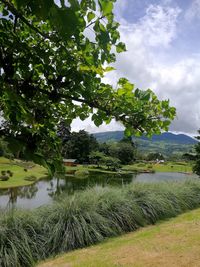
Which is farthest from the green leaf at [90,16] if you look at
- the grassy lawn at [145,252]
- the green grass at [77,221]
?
the green grass at [77,221]

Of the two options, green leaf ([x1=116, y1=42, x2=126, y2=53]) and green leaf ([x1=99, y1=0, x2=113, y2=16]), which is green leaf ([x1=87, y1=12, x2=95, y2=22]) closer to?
green leaf ([x1=99, y1=0, x2=113, y2=16])

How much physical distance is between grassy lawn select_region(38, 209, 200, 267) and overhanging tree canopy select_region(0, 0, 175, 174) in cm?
361

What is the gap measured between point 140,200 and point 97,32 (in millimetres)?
7987

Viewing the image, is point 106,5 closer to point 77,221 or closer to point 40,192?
point 77,221

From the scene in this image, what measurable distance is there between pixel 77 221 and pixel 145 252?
1.82 metres

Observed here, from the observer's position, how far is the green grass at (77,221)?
19.9ft

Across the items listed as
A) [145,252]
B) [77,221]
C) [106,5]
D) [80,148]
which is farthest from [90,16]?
[80,148]

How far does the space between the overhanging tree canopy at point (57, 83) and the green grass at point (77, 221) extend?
4.31 metres

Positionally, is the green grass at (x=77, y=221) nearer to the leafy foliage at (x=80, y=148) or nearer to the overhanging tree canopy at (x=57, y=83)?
the overhanging tree canopy at (x=57, y=83)

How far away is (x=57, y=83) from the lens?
2084mm

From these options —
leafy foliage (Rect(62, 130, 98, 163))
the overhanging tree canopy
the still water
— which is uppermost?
leafy foliage (Rect(62, 130, 98, 163))

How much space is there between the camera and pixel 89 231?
701 centimetres

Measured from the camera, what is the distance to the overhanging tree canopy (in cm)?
164

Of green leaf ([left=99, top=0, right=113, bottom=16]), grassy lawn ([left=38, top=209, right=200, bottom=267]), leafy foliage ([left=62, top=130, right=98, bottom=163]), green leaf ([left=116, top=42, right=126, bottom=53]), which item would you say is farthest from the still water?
leafy foliage ([left=62, top=130, right=98, bottom=163])
